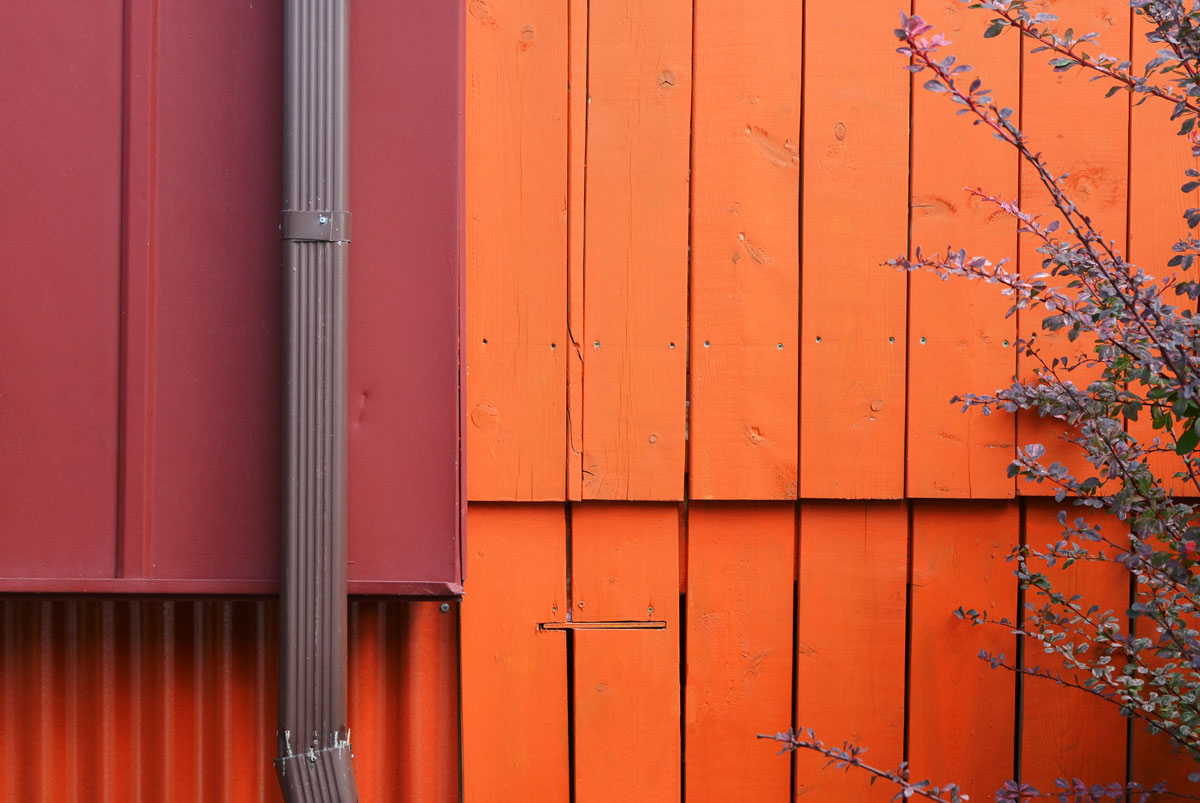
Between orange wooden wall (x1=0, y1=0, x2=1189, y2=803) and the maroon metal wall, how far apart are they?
9.4 inches

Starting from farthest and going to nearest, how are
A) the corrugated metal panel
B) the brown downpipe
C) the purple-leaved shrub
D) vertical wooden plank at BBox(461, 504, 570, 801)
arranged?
vertical wooden plank at BBox(461, 504, 570, 801) → the corrugated metal panel → the brown downpipe → the purple-leaved shrub

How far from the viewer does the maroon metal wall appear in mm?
1737

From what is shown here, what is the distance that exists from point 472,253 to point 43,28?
35.0 inches

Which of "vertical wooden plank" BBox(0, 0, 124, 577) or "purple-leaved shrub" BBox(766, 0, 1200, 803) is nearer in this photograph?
"purple-leaved shrub" BBox(766, 0, 1200, 803)

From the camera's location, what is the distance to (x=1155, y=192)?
2.11 metres

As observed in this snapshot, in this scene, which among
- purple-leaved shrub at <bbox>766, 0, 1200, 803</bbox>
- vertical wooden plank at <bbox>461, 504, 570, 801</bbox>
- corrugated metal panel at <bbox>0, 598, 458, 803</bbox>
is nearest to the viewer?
purple-leaved shrub at <bbox>766, 0, 1200, 803</bbox>

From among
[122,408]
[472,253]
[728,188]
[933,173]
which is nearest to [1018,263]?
[933,173]

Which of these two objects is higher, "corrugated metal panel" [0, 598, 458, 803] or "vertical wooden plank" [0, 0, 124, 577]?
"vertical wooden plank" [0, 0, 124, 577]

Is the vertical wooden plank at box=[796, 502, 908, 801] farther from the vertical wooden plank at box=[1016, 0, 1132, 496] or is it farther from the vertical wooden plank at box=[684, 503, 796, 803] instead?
the vertical wooden plank at box=[1016, 0, 1132, 496]

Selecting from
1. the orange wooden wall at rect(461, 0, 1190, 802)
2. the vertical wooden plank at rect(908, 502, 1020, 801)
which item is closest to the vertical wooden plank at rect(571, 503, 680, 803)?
the orange wooden wall at rect(461, 0, 1190, 802)

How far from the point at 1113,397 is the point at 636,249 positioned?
38.0 inches

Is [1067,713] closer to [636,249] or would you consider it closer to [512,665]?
[512,665]

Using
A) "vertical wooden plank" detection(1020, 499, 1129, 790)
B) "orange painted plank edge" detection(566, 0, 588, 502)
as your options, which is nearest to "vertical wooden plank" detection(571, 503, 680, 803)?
"orange painted plank edge" detection(566, 0, 588, 502)

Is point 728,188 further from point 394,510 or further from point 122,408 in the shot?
point 122,408
